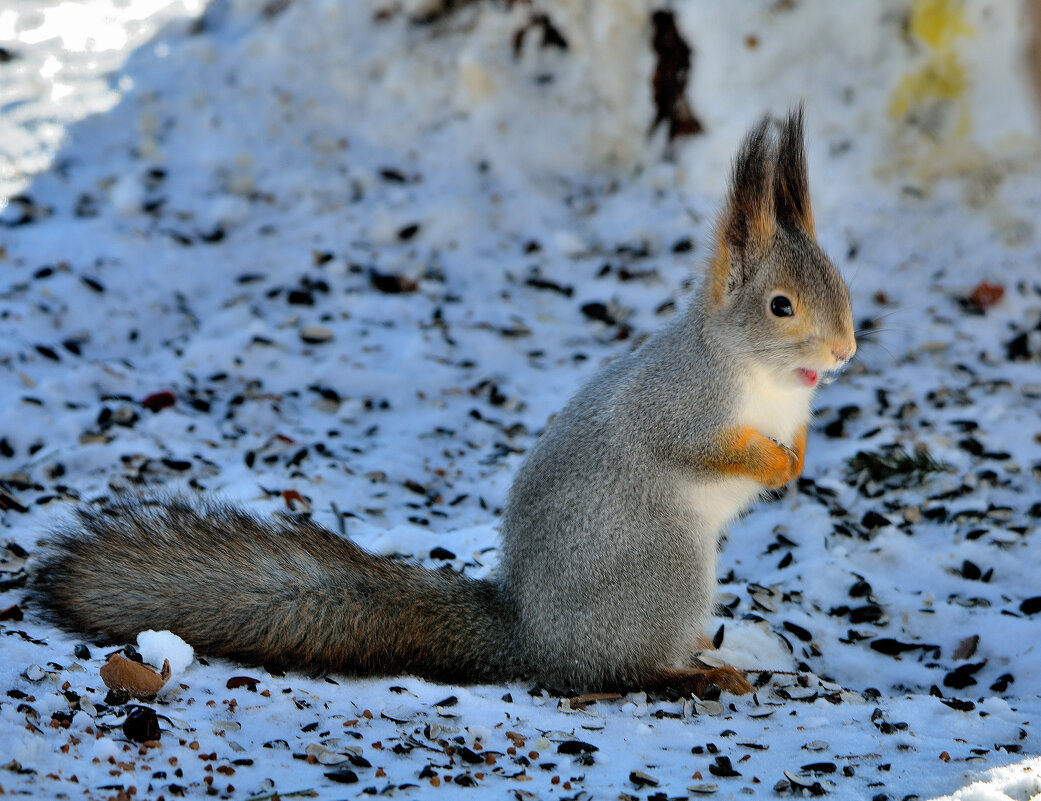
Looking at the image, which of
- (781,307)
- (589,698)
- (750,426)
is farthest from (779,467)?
(589,698)

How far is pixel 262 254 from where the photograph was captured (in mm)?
5848

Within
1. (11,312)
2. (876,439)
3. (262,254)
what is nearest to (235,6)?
(262,254)

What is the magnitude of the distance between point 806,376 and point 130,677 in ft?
6.44

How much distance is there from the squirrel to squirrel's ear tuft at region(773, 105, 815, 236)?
12mm

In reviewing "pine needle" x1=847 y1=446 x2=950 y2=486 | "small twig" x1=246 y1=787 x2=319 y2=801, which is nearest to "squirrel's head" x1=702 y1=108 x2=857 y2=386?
"pine needle" x1=847 y1=446 x2=950 y2=486

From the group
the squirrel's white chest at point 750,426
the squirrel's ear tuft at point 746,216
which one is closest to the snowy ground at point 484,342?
the squirrel's white chest at point 750,426

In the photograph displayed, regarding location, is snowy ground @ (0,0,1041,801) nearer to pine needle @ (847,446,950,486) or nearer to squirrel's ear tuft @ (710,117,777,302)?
pine needle @ (847,446,950,486)

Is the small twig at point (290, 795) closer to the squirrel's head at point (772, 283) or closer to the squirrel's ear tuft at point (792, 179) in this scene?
the squirrel's head at point (772, 283)

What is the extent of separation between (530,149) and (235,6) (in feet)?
7.78

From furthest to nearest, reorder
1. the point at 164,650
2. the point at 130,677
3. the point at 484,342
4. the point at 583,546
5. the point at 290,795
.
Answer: the point at 484,342
the point at 583,546
the point at 164,650
the point at 130,677
the point at 290,795

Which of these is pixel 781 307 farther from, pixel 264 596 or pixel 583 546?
pixel 264 596

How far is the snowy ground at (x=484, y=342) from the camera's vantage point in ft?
8.07

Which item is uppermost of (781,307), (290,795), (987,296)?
(987,296)

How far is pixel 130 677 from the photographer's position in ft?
8.07
